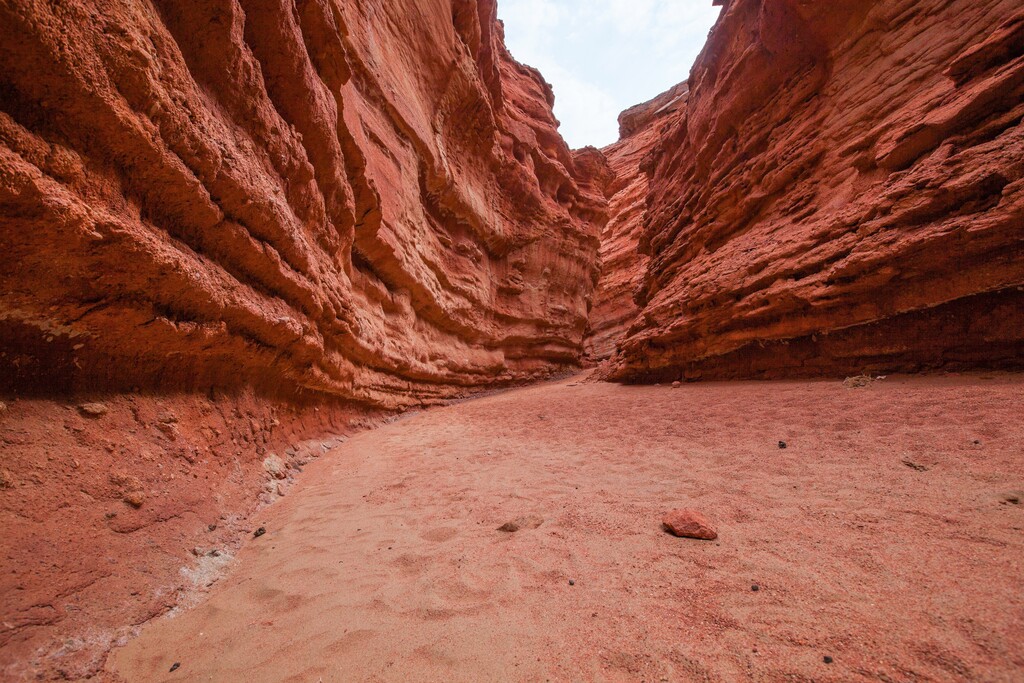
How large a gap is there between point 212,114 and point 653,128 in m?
29.1

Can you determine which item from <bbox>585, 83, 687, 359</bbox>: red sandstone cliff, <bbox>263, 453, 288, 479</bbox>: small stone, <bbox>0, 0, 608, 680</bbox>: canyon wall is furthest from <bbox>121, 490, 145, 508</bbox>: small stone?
<bbox>585, 83, 687, 359</bbox>: red sandstone cliff

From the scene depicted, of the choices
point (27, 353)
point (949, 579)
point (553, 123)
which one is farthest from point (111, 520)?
point (553, 123)

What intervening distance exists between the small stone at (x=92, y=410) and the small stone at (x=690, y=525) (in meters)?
3.90

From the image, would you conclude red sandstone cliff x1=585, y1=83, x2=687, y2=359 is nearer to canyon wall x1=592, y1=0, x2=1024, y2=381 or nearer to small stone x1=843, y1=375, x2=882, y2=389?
canyon wall x1=592, y1=0, x2=1024, y2=381

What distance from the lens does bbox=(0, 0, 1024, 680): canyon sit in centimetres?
211

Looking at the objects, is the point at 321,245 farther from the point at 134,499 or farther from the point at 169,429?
the point at 134,499

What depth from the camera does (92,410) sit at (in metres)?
2.52

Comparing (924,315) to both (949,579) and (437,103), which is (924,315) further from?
(437,103)

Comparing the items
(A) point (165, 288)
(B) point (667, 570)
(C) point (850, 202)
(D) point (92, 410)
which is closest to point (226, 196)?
(A) point (165, 288)

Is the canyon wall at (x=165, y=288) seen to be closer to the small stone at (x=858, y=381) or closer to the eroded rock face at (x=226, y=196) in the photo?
the eroded rock face at (x=226, y=196)

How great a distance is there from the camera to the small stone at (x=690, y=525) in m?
2.03

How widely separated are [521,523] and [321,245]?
482 cm

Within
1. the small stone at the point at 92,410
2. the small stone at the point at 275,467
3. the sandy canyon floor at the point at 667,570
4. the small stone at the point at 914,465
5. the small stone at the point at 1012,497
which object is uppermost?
the small stone at the point at 92,410

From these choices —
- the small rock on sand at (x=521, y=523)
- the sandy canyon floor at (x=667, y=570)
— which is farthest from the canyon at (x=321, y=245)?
the small rock on sand at (x=521, y=523)
